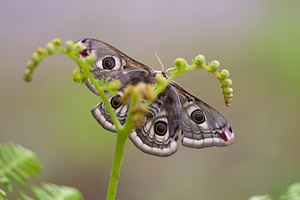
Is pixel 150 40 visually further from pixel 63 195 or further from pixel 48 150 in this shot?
pixel 63 195

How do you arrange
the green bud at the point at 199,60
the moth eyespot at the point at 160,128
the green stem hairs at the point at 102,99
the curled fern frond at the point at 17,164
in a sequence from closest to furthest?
the green stem hairs at the point at 102,99 < the green bud at the point at 199,60 < the curled fern frond at the point at 17,164 < the moth eyespot at the point at 160,128

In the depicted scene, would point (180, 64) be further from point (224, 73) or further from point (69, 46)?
point (69, 46)

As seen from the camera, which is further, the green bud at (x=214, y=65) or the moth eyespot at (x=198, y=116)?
the moth eyespot at (x=198, y=116)

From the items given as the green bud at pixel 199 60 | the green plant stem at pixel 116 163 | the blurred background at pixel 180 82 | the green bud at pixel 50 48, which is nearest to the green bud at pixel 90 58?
the green bud at pixel 50 48

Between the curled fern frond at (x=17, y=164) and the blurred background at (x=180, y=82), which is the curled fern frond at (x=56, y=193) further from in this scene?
the blurred background at (x=180, y=82)

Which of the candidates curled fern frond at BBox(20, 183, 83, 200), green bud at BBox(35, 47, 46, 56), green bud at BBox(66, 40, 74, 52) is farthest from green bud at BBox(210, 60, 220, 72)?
curled fern frond at BBox(20, 183, 83, 200)

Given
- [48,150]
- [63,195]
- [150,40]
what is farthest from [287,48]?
[63,195]

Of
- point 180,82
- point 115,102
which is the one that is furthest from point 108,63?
point 180,82
